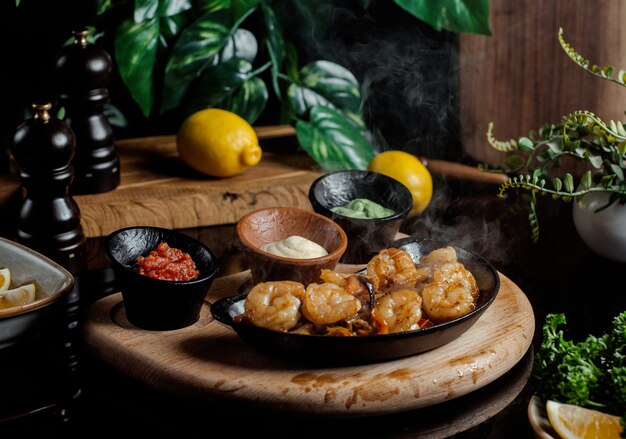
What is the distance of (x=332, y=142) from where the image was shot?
3.69 m

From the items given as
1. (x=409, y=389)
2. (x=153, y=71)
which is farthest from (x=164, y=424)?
(x=153, y=71)

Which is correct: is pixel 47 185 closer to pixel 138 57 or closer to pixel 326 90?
pixel 138 57

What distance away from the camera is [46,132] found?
2688mm

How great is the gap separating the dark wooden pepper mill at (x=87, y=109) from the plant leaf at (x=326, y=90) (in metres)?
0.94

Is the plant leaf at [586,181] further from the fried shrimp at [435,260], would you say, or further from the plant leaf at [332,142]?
the plant leaf at [332,142]

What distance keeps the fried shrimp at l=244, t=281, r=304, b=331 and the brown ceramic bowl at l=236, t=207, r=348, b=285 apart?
244 mm

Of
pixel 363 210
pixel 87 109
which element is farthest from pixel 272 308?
pixel 87 109

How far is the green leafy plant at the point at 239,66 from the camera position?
3.68 meters

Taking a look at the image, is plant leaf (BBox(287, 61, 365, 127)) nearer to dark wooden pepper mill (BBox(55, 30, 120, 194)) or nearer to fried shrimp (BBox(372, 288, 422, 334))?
dark wooden pepper mill (BBox(55, 30, 120, 194))

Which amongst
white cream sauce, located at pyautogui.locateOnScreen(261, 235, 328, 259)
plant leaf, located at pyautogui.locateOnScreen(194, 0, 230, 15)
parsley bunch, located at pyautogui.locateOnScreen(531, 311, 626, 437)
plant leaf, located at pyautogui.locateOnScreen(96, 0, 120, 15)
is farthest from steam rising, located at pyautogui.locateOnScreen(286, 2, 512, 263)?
parsley bunch, located at pyautogui.locateOnScreen(531, 311, 626, 437)

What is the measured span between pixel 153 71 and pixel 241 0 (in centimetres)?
49

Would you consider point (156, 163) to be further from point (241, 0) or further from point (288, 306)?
point (288, 306)

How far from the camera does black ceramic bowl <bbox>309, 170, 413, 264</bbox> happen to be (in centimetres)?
287

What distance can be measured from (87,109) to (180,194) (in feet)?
1.52
